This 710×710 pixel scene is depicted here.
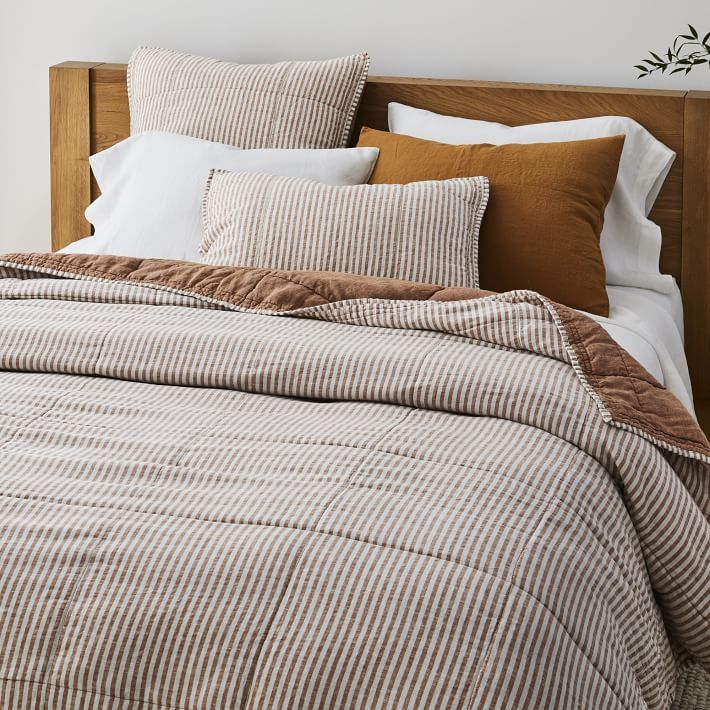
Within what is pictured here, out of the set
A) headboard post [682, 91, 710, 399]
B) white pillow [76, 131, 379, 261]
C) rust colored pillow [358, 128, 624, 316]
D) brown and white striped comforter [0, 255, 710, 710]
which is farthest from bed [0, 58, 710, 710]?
headboard post [682, 91, 710, 399]

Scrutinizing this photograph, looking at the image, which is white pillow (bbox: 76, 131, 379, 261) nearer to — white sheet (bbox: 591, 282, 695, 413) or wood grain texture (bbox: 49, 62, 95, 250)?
wood grain texture (bbox: 49, 62, 95, 250)

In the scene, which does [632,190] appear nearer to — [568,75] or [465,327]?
[568,75]

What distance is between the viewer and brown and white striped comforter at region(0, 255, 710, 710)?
1067mm

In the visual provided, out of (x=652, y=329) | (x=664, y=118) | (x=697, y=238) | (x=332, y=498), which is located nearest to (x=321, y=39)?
(x=664, y=118)

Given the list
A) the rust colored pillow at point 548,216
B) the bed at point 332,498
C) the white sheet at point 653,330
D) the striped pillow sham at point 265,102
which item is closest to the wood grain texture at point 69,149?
the striped pillow sham at point 265,102

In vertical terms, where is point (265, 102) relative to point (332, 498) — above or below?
above

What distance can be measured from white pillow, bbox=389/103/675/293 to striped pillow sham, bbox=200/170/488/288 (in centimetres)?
36

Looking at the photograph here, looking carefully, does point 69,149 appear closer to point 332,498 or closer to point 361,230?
point 361,230

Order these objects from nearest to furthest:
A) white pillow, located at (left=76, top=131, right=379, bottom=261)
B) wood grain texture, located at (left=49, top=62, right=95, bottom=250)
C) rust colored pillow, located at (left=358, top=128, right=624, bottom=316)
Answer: rust colored pillow, located at (left=358, top=128, right=624, bottom=316) → white pillow, located at (left=76, top=131, right=379, bottom=261) → wood grain texture, located at (left=49, top=62, right=95, bottom=250)

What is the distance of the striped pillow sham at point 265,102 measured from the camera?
2816 millimetres

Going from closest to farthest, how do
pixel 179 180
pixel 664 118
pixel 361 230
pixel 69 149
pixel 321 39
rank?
1. pixel 361 230
2. pixel 179 180
3. pixel 664 118
4. pixel 321 39
5. pixel 69 149

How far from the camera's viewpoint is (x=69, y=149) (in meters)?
3.19

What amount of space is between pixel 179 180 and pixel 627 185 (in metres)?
1.10

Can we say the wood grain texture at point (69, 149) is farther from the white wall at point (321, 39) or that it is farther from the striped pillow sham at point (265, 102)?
the striped pillow sham at point (265, 102)
